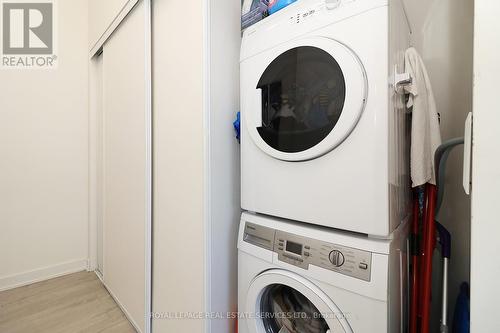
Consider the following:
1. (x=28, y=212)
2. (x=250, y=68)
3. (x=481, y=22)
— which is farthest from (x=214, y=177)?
(x=28, y=212)

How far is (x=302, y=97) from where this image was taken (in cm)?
76

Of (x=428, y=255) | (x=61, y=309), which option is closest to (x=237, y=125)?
(x=428, y=255)

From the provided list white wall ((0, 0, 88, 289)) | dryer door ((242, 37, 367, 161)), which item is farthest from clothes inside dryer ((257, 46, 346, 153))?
white wall ((0, 0, 88, 289))

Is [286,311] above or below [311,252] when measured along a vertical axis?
below

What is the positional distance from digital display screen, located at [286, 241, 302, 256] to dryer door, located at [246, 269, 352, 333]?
8 centimetres

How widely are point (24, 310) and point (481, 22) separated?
2.66m

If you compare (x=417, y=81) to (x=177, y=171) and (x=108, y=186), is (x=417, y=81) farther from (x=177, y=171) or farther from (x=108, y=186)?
(x=108, y=186)

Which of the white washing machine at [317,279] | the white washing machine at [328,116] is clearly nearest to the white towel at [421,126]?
the white washing machine at [328,116]

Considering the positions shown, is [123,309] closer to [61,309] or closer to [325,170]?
[61,309]

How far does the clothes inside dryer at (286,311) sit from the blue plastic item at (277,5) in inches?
42.5

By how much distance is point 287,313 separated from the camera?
34.9 inches

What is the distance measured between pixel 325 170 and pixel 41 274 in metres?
2.61

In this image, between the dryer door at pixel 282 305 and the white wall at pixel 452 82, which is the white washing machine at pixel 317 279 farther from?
the white wall at pixel 452 82

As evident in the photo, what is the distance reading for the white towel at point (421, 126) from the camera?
783mm
